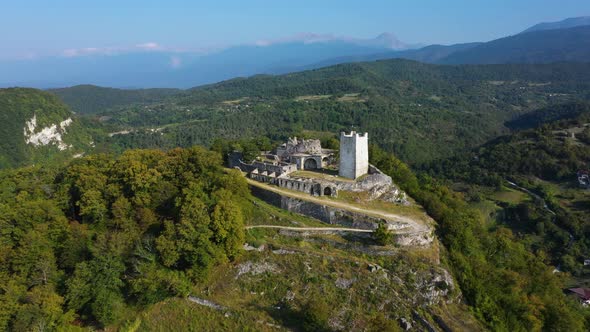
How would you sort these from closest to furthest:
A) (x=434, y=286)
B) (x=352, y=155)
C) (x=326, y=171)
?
(x=434, y=286)
(x=352, y=155)
(x=326, y=171)

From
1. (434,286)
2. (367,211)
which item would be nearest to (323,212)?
(367,211)

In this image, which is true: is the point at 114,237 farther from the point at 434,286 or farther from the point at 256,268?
the point at 434,286

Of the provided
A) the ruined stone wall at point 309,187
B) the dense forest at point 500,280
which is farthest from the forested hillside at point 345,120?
the ruined stone wall at point 309,187

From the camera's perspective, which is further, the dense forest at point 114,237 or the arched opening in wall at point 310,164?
the arched opening in wall at point 310,164

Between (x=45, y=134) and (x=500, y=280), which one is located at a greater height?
(x=45, y=134)

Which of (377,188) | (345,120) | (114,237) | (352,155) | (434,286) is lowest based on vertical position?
(345,120)

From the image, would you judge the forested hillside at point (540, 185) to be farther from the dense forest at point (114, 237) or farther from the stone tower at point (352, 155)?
the dense forest at point (114, 237)

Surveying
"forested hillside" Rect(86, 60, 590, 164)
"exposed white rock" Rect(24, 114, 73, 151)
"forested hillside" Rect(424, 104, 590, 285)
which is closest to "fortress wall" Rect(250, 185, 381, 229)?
"forested hillside" Rect(424, 104, 590, 285)

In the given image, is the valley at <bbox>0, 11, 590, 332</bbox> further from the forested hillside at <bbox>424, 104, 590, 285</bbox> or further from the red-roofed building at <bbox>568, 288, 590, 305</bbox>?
the forested hillside at <bbox>424, 104, 590, 285</bbox>
